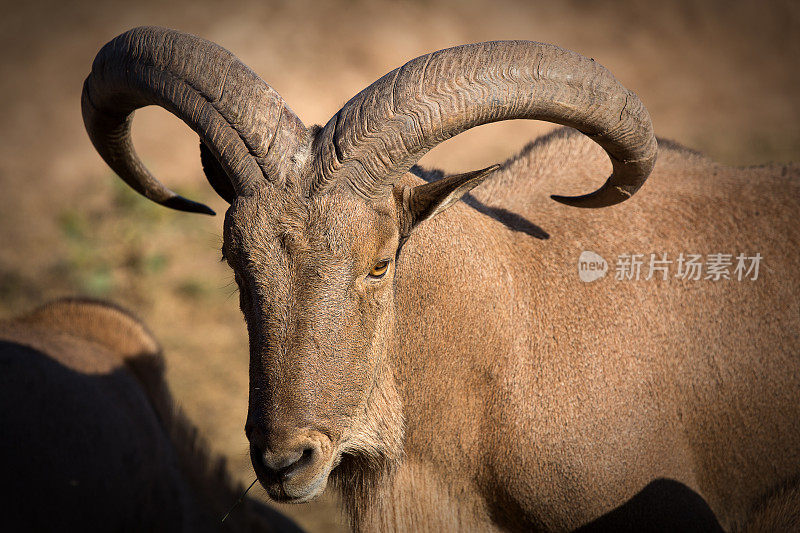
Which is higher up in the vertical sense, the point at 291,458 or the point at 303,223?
the point at 303,223

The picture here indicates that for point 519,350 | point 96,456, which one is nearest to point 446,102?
point 519,350

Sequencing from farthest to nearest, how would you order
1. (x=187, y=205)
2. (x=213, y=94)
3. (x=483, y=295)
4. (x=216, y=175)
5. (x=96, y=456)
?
(x=96, y=456) → (x=187, y=205) → (x=483, y=295) → (x=216, y=175) → (x=213, y=94)

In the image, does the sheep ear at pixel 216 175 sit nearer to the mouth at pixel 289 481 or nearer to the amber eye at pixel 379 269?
the amber eye at pixel 379 269

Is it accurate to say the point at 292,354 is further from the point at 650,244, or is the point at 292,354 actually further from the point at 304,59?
the point at 304,59

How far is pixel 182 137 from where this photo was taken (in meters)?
15.7

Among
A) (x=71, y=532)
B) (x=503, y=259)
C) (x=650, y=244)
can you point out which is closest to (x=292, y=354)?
(x=503, y=259)

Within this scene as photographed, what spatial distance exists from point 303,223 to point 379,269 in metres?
0.42

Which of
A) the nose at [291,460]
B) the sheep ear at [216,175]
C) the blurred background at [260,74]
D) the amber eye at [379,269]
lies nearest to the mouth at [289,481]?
the nose at [291,460]

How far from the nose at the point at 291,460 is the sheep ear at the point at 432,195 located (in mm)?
1050

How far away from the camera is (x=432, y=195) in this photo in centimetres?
297

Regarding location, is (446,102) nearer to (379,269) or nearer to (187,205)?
(379,269)

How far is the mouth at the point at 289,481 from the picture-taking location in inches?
109

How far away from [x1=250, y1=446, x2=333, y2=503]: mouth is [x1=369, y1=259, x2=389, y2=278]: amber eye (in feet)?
2.89

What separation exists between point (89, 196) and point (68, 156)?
2474 mm
